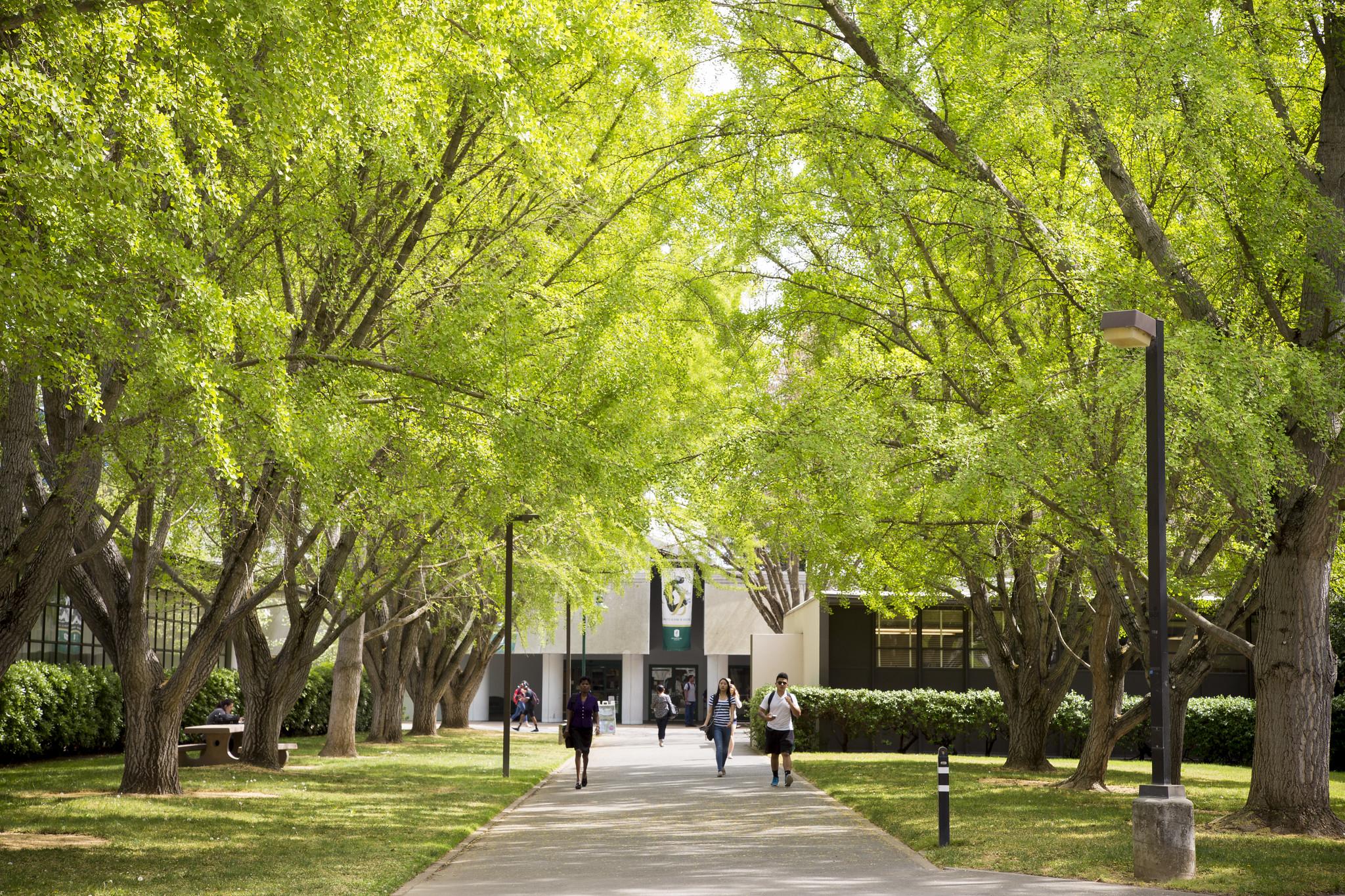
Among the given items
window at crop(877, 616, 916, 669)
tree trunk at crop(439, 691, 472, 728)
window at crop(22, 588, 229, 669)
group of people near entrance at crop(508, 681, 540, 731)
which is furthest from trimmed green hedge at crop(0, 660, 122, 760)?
window at crop(877, 616, 916, 669)

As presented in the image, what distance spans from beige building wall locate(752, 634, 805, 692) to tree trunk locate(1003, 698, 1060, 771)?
13633mm

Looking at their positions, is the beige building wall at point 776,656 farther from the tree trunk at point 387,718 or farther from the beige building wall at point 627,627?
the beige building wall at point 627,627

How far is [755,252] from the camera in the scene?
17141 mm

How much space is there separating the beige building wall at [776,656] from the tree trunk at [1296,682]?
80.4 ft

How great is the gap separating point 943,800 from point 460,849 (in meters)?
4.64

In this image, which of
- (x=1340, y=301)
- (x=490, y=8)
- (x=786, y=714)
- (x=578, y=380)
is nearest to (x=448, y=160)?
(x=578, y=380)

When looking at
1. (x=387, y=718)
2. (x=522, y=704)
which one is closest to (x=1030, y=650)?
(x=387, y=718)

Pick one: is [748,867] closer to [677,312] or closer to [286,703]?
[677,312]

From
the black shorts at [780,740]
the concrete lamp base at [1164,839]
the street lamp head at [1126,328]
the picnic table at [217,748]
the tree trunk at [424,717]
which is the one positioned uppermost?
the street lamp head at [1126,328]

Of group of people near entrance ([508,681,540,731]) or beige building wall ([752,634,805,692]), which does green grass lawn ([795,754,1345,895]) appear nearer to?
beige building wall ([752,634,805,692])

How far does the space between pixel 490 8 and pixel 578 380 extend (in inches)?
172

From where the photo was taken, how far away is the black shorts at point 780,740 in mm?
21406

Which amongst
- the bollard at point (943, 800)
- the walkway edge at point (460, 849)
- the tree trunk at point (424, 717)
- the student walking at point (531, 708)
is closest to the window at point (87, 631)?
the tree trunk at point (424, 717)

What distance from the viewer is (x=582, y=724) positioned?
2084 centimetres
